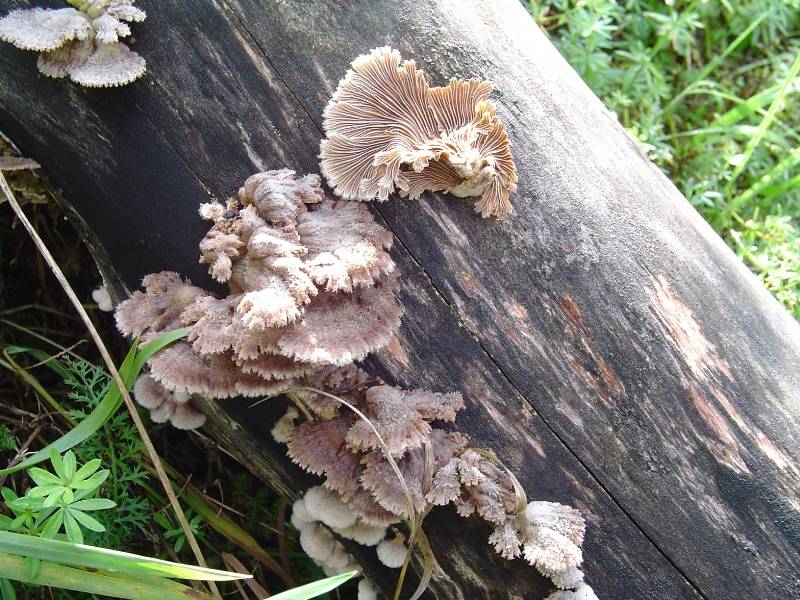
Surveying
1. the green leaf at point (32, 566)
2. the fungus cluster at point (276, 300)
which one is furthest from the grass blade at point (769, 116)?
the green leaf at point (32, 566)

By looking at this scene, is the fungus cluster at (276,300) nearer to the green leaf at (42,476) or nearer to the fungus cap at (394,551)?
the green leaf at (42,476)

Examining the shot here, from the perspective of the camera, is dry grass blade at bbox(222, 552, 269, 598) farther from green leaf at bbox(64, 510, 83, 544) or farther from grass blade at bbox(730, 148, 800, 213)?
grass blade at bbox(730, 148, 800, 213)

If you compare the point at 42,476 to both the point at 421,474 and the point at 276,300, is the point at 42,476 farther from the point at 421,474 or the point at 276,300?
the point at 421,474

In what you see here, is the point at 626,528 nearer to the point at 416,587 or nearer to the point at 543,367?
the point at 543,367

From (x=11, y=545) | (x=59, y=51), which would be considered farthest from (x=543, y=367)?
(x=59, y=51)

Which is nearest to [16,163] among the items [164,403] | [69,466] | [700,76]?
[164,403]

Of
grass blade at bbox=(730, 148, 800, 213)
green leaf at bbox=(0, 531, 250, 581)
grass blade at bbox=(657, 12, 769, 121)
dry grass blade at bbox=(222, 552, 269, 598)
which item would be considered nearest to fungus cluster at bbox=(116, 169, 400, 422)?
green leaf at bbox=(0, 531, 250, 581)
